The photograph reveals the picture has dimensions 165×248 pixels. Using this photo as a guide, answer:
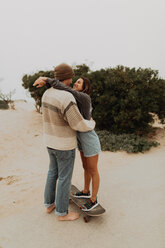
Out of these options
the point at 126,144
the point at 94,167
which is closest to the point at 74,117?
the point at 94,167

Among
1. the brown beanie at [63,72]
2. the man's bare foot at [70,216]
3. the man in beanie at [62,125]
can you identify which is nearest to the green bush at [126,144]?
the man's bare foot at [70,216]

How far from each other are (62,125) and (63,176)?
2.36 ft

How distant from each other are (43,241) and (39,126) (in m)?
8.22

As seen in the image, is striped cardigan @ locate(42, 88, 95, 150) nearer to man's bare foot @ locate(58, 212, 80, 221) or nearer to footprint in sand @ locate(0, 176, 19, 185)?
man's bare foot @ locate(58, 212, 80, 221)

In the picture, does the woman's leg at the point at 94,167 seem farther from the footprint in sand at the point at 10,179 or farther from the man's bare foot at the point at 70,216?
the footprint in sand at the point at 10,179

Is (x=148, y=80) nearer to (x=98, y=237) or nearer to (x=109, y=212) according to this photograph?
(x=109, y=212)

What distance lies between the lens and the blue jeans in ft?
7.68

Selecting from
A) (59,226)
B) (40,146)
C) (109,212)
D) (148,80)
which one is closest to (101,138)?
(40,146)

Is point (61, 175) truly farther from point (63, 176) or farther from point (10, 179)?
point (10, 179)

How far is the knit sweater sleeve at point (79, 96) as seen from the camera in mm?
2148

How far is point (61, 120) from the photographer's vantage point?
7.27ft

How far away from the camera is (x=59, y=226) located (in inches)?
100.0

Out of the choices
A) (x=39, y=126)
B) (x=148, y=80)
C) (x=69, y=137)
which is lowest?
(x=39, y=126)

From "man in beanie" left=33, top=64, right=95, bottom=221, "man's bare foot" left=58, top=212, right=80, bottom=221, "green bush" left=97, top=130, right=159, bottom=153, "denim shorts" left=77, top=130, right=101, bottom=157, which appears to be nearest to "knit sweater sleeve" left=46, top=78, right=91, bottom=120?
"man in beanie" left=33, top=64, right=95, bottom=221
